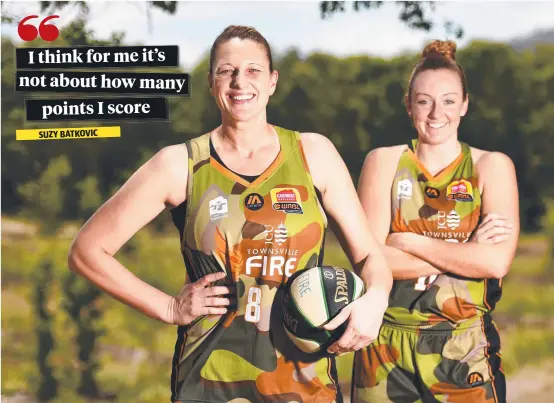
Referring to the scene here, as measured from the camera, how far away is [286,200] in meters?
3.86

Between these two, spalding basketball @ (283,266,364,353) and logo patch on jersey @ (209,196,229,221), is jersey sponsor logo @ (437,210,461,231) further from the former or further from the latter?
logo patch on jersey @ (209,196,229,221)

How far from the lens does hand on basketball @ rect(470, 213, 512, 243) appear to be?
4.23 m

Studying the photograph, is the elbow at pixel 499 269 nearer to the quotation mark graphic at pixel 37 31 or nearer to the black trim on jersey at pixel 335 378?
the black trim on jersey at pixel 335 378

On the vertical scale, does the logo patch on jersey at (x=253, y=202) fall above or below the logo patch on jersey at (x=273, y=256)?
above

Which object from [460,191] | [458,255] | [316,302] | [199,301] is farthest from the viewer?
[460,191]

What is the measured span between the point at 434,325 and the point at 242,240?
3.78 ft

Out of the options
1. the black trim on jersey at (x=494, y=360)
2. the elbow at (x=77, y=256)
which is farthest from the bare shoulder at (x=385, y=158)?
the elbow at (x=77, y=256)

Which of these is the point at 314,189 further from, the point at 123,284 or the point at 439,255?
the point at 123,284

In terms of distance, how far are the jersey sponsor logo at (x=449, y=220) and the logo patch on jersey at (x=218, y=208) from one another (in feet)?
3.84

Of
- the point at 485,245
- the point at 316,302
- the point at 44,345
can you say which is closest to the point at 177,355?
the point at 316,302

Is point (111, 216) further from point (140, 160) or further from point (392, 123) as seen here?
point (392, 123)

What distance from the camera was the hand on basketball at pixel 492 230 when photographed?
4.23 meters

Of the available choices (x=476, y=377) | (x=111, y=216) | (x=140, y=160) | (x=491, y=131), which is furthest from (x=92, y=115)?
(x=476, y=377)

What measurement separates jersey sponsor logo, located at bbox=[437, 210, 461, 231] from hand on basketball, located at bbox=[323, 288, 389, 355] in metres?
0.57
